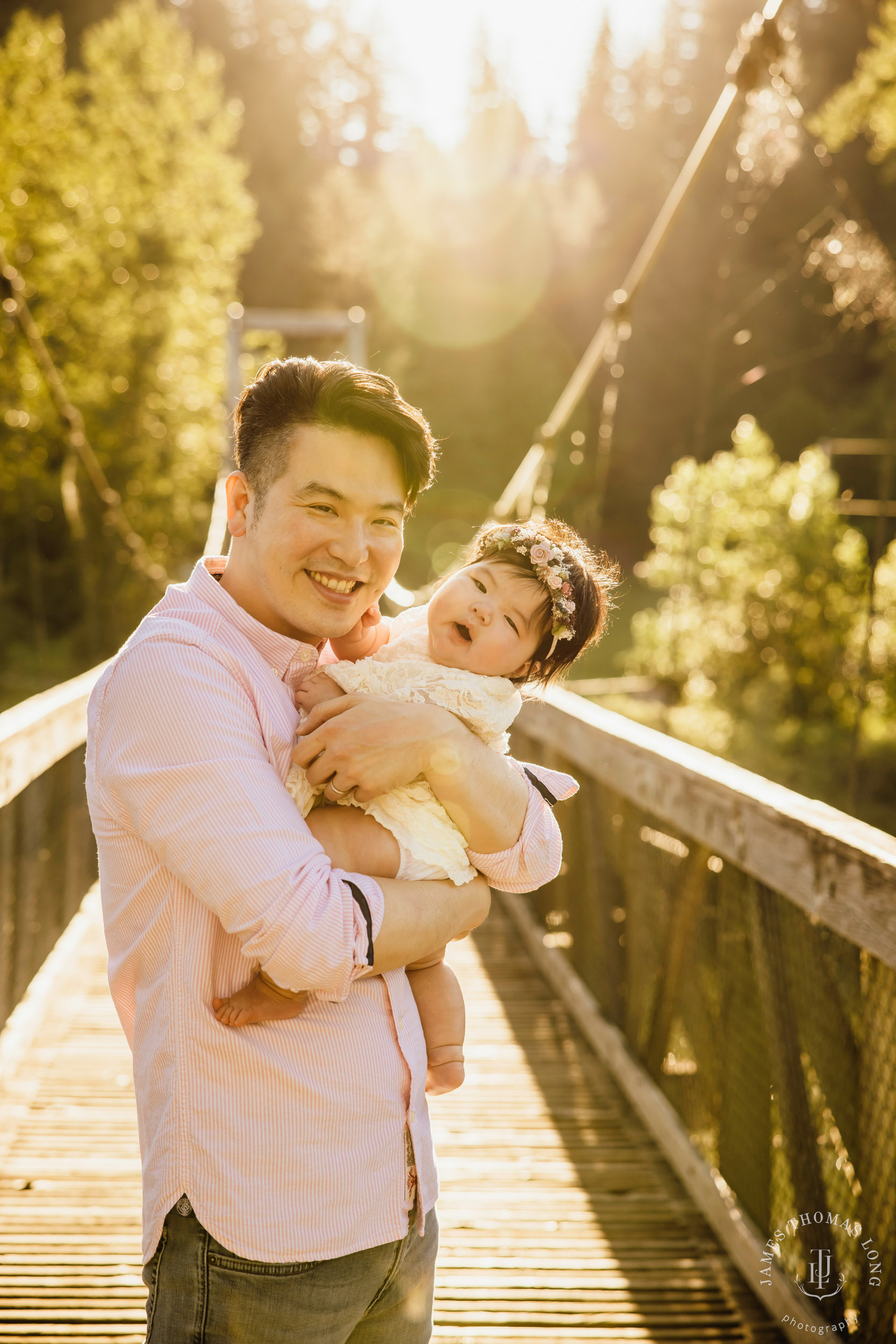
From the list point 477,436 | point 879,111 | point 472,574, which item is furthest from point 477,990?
point 477,436

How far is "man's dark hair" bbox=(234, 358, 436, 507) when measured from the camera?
0.93 m

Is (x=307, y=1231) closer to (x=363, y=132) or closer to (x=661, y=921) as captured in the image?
(x=661, y=921)

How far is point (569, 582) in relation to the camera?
3.99 feet

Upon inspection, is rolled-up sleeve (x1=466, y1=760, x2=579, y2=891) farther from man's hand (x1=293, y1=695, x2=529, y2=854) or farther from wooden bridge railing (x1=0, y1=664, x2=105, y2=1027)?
wooden bridge railing (x1=0, y1=664, x2=105, y2=1027)

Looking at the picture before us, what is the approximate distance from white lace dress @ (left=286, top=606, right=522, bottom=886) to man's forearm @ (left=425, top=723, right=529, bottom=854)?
0.02m

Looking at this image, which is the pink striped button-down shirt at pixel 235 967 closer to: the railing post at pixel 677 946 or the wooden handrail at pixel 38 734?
the wooden handrail at pixel 38 734

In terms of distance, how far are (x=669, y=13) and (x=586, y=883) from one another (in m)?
30.2

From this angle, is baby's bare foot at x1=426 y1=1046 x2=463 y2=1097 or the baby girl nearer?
the baby girl

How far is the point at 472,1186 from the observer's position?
181 cm

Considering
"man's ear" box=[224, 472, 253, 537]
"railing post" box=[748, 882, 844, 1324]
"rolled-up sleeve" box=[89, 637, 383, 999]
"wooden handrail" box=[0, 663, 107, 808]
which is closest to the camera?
"rolled-up sleeve" box=[89, 637, 383, 999]

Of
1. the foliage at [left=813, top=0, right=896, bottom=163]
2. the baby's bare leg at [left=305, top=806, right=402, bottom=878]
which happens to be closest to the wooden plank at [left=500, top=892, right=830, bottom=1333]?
the baby's bare leg at [left=305, top=806, right=402, bottom=878]

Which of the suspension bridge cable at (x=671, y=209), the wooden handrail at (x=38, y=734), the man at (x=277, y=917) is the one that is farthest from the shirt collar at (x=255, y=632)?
the suspension bridge cable at (x=671, y=209)

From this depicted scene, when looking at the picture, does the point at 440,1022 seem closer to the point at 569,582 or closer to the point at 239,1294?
the point at 239,1294

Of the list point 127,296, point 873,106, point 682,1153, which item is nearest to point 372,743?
point 682,1153
